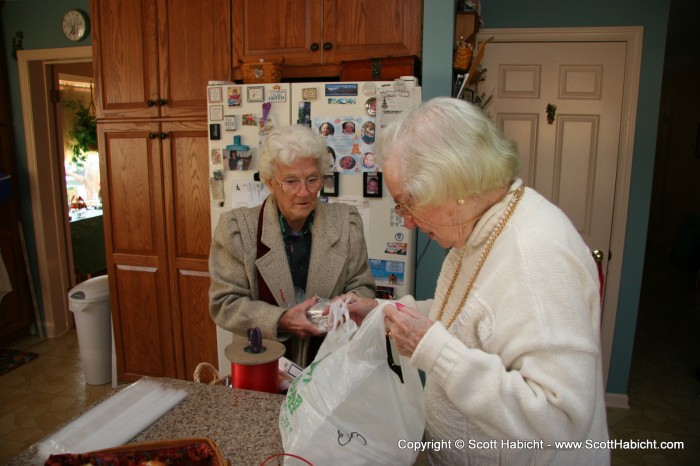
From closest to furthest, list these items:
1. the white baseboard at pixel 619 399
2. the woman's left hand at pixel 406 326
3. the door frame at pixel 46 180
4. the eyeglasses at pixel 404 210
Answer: the woman's left hand at pixel 406 326, the eyeglasses at pixel 404 210, the white baseboard at pixel 619 399, the door frame at pixel 46 180

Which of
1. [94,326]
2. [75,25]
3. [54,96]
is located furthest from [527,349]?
[54,96]

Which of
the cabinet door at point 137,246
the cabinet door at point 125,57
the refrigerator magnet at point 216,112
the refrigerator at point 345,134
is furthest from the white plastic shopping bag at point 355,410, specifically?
the cabinet door at point 125,57

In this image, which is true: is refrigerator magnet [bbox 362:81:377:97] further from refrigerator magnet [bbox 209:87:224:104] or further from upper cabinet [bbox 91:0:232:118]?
upper cabinet [bbox 91:0:232:118]

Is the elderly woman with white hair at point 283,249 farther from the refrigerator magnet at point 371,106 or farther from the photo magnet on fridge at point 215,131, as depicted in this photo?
the photo magnet on fridge at point 215,131

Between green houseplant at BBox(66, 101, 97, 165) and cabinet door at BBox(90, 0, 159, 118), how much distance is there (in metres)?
2.87

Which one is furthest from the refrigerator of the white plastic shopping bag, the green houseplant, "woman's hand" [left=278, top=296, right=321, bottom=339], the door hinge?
the green houseplant

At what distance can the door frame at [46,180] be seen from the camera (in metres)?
3.45

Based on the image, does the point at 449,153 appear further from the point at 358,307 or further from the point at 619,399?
the point at 619,399

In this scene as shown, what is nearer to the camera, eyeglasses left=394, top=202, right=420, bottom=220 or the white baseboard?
eyeglasses left=394, top=202, right=420, bottom=220

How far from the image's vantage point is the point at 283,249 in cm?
152

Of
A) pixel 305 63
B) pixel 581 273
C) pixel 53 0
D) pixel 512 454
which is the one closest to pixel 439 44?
pixel 305 63

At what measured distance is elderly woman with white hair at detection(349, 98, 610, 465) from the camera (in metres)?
0.73

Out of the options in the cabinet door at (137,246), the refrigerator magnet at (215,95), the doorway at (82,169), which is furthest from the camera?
the doorway at (82,169)

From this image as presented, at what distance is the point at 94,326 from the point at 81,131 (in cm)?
311
